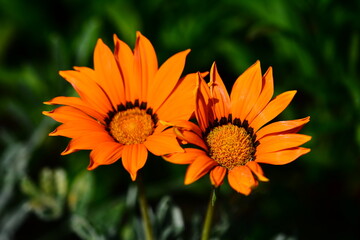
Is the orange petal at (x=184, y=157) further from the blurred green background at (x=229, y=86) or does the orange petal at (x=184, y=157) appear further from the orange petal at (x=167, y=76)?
the blurred green background at (x=229, y=86)

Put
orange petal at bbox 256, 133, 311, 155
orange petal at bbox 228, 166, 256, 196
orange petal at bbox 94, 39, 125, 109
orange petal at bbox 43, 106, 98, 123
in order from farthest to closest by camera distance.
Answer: orange petal at bbox 94, 39, 125, 109, orange petal at bbox 43, 106, 98, 123, orange petal at bbox 256, 133, 311, 155, orange petal at bbox 228, 166, 256, 196

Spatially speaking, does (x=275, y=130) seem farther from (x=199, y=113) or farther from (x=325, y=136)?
(x=325, y=136)

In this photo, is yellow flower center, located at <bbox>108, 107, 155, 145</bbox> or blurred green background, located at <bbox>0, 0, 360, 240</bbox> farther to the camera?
blurred green background, located at <bbox>0, 0, 360, 240</bbox>

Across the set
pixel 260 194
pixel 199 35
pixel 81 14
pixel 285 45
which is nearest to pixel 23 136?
pixel 81 14

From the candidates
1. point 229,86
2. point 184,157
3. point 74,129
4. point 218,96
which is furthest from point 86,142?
point 229,86

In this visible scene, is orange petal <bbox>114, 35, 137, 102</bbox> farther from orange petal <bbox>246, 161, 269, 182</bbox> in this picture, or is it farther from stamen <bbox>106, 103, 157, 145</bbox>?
orange petal <bbox>246, 161, 269, 182</bbox>

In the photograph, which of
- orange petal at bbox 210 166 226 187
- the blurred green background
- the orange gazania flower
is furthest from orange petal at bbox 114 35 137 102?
the blurred green background
